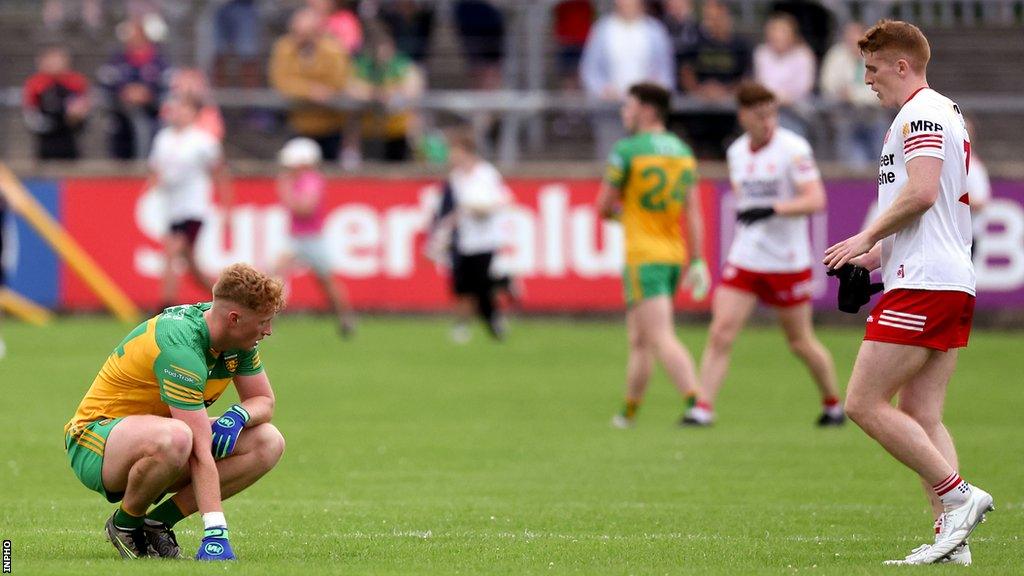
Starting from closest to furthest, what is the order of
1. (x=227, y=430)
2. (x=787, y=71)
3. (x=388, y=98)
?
(x=227, y=430) < (x=787, y=71) < (x=388, y=98)

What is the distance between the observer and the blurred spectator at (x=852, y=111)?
22625 mm

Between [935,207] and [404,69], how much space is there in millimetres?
16717

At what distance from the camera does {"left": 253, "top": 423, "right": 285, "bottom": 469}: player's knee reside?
7594 mm

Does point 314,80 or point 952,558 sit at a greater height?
point 314,80

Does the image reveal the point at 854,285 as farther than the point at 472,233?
No

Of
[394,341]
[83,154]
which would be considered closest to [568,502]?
[394,341]

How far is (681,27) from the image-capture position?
23.1 meters

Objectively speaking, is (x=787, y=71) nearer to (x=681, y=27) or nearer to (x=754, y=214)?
(x=681, y=27)

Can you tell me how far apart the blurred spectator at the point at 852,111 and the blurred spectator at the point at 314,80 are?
664cm

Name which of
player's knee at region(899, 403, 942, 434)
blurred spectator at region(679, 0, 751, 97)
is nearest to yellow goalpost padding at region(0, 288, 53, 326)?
blurred spectator at region(679, 0, 751, 97)

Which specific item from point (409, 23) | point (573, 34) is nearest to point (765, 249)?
point (573, 34)

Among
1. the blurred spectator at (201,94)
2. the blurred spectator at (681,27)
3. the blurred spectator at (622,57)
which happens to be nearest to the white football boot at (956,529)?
the blurred spectator at (622,57)

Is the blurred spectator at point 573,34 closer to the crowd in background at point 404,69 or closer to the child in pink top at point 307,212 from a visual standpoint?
the crowd in background at point 404,69

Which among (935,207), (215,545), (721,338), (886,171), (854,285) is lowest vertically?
(721,338)
